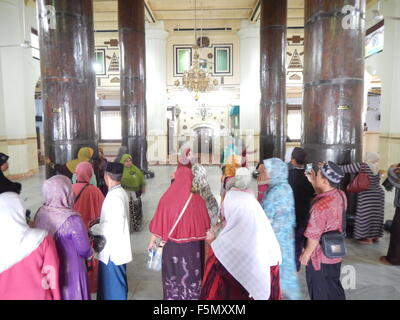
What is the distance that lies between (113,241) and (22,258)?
2.28 feet

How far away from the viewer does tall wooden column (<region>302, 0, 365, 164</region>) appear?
3857 millimetres

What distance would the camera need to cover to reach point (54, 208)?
2.12 metres

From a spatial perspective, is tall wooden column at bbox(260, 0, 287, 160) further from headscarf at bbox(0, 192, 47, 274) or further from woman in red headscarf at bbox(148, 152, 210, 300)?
headscarf at bbox(0, 192, 47, 274)

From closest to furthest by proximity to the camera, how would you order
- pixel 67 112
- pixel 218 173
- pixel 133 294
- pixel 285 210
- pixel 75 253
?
pixel 75 253
pixel 285 210
pixel 133 294
pixel 67 112
pixel 218 173

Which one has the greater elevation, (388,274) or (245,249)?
(245,249)

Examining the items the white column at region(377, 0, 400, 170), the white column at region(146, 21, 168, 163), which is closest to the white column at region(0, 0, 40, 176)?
the white column at region(146, 21, 168, 163)

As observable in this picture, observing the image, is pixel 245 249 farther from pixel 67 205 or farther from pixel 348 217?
pixel 348 217

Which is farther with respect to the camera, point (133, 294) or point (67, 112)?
point (67, 112)

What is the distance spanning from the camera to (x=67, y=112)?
449 cm


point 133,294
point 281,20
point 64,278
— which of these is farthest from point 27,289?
point 281,20

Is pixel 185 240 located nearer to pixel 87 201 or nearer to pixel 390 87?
pixel 87 201

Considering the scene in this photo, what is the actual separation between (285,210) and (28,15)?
435 inches

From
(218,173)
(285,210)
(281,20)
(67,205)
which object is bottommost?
(218,173)

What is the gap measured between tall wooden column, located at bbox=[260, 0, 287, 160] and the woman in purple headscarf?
7381 mm
